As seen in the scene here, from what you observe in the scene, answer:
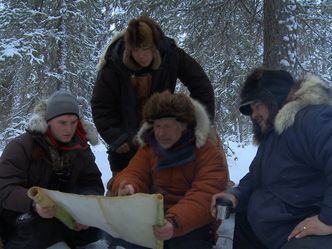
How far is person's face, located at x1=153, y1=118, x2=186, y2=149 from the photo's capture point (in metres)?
3.05

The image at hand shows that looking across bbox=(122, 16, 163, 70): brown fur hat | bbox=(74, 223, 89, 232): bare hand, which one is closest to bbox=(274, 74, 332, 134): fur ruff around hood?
bbox=(122, 16, 163, 70): brown fur hat

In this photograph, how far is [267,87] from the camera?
9.32 ft

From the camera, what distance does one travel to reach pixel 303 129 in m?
2.54

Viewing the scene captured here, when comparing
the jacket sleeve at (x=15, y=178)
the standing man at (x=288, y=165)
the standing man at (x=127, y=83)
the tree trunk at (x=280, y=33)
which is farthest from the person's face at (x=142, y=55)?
the tree trunk at (x=280, y=33)

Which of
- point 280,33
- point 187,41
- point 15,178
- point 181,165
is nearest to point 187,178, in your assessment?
point 181,165

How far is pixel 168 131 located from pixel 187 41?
492 cm

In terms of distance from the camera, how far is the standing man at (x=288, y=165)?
2.42 m

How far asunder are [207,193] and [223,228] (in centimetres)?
110

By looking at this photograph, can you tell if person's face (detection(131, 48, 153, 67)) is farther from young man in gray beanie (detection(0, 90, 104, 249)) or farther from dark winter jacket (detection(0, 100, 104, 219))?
dark winter jacket (detection(0, 100, 104, 219))

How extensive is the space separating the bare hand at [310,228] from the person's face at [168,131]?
0.99 meters

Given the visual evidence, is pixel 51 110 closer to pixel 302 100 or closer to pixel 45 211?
pixel 45 211

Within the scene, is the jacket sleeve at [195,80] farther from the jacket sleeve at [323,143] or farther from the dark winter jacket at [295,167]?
the jacket sleeve at [323,143]

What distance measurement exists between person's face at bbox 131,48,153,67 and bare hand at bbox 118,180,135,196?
1090 mm

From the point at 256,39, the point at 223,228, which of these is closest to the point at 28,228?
the point at 223,228
